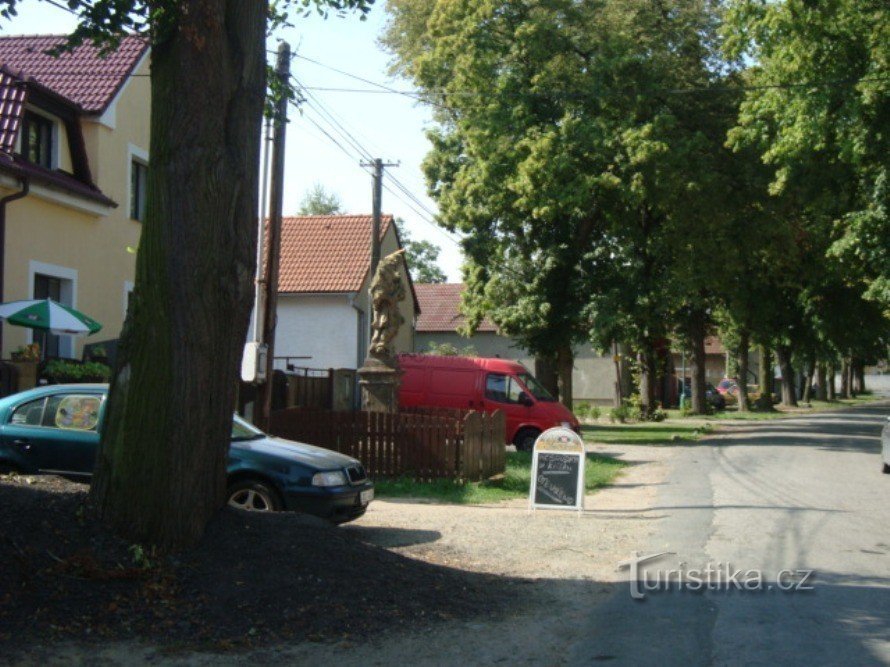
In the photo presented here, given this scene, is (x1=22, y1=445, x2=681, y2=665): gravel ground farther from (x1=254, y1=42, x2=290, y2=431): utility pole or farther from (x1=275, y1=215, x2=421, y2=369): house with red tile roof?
(x1=275, y1=215, x2=421, y2=369): house with red tile roof

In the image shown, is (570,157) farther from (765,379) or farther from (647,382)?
(765,379)

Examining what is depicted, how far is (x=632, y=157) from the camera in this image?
2686 cm

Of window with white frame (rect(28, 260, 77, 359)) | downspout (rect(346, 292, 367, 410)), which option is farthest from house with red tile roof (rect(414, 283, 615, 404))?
window with white frame (rect(28, 260, 77, 359))

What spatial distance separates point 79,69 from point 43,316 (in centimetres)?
806

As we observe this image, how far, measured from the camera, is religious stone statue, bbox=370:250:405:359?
19.0m

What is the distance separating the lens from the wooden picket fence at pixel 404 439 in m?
16.2

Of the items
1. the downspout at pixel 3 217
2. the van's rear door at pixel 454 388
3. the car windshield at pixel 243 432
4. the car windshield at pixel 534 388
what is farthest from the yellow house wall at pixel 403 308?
the car windshield at pixel 243 432

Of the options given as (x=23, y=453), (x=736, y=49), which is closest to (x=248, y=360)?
(x=23, y=453)

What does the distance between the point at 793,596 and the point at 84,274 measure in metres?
15.7

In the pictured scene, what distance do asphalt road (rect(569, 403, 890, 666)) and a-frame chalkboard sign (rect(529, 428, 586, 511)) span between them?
1.20 m

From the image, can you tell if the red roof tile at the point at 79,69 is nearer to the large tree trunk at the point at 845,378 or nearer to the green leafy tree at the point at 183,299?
the green leafy tree at the point at 183,299

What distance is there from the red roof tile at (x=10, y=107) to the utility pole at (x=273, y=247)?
4.62m

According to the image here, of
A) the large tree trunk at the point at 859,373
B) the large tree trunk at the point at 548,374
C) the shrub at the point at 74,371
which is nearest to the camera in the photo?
the shrub at the point at 74,371

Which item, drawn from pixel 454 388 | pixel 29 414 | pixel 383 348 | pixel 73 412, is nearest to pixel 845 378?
pixel 454 388
